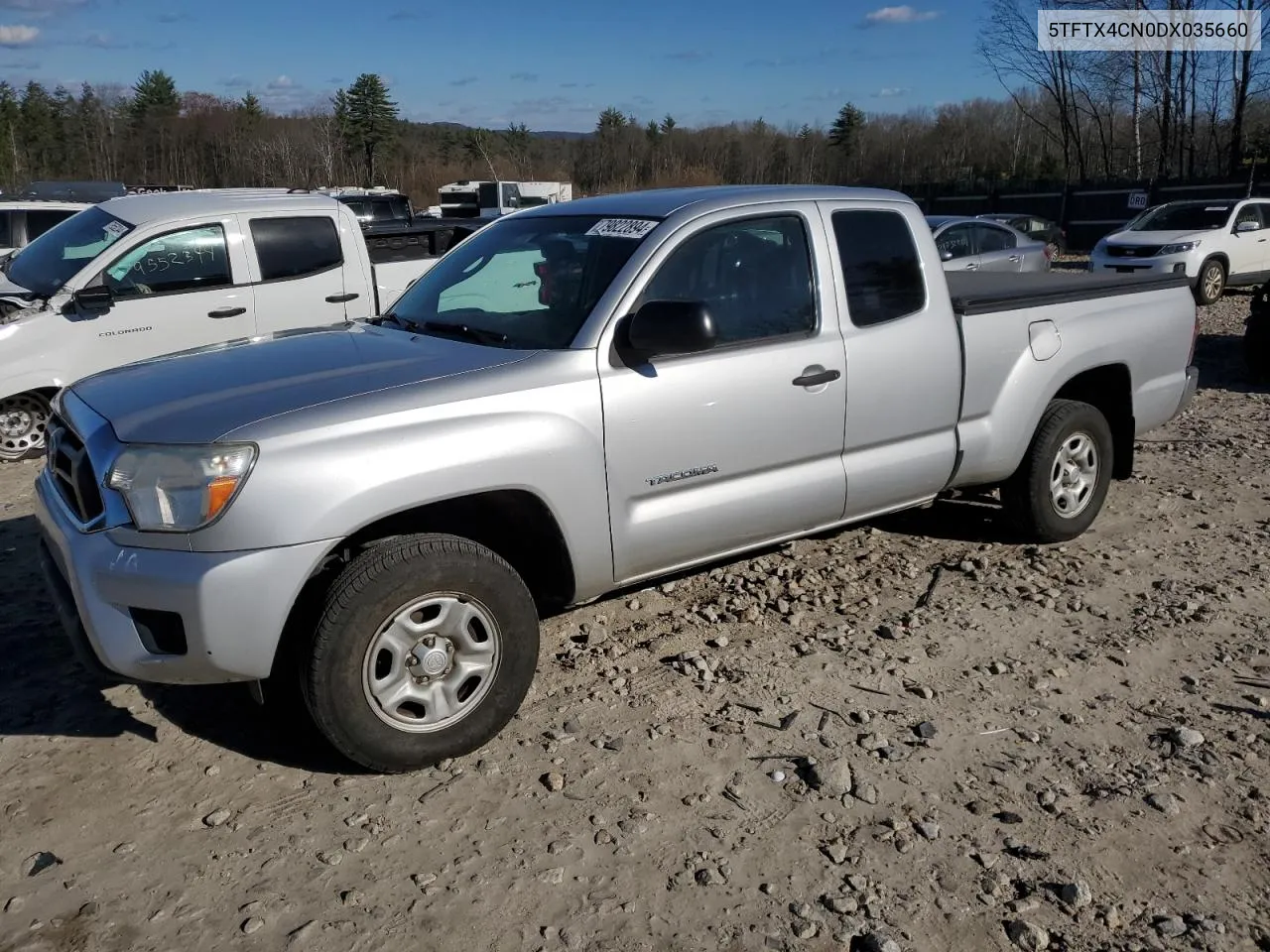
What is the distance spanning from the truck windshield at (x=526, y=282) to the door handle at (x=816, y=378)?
859 millimetres

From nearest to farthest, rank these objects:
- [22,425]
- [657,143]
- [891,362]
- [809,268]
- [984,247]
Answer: [809,268], [891,362], [22,425], [984,247], [657,143]

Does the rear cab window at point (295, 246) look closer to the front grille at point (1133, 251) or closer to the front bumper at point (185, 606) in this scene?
the front bumper at point (185, 606)

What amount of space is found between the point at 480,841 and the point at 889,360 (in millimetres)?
2672

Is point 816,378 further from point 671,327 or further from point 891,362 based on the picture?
point 671,327

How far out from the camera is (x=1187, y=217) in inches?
711

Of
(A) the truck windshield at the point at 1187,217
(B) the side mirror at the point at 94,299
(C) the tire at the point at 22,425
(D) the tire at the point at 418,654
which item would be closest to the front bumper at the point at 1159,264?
(A) the truck windshield at the point at 1187,217

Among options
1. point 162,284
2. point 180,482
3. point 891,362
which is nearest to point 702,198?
point 891,362

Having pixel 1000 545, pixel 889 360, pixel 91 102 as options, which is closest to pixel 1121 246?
pixel 1000 545

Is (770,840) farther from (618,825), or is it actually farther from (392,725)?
(392,725)

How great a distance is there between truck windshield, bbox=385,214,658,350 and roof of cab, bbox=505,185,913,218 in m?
0.08

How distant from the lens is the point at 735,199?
4.38 meters

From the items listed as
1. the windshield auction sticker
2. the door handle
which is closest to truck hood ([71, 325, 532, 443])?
the windshield auction sticker

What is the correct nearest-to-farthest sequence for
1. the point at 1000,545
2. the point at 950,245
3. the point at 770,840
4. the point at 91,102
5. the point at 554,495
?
1. the point at 770,840
2. the point at 554,495
3. the point at 1000,545
4. the point at 950,245
5. the point at 91,102

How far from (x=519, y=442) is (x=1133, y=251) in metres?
16.8
